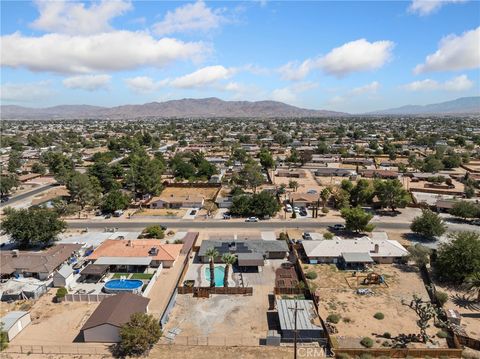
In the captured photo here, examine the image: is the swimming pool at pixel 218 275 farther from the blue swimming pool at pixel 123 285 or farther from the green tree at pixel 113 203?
the green tree at pixel 113 203

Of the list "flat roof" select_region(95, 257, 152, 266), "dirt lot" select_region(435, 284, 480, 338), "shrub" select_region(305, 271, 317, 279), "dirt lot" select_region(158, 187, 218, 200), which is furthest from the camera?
"dirt lot" select_region(158, 187, 218, 200)

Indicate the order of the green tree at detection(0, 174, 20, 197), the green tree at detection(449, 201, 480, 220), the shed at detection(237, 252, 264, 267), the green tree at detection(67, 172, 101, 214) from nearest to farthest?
the shed at detection(237, 252, 264, 267), the green tree at detection(449, 201, 480, 220), the green tree at detection(67, 172, 101, 214), the green tree at detection(0, 174, 20, 197)

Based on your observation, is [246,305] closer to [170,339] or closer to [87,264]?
[170,339]

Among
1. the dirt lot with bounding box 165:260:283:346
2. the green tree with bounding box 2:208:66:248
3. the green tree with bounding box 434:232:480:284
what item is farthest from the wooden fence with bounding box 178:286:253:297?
the green tree with bounding box 2:208:66:248

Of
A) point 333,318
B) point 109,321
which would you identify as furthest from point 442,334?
point 109,321

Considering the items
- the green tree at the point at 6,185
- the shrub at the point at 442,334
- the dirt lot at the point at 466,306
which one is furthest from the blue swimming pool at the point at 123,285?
the green tree at the point at 6,185

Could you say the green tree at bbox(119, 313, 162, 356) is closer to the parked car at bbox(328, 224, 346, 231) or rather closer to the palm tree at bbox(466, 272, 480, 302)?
the palm tree at bbox(466, 272, 480, 302)

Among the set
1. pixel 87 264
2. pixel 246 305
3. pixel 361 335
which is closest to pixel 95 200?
pixel 87 264
